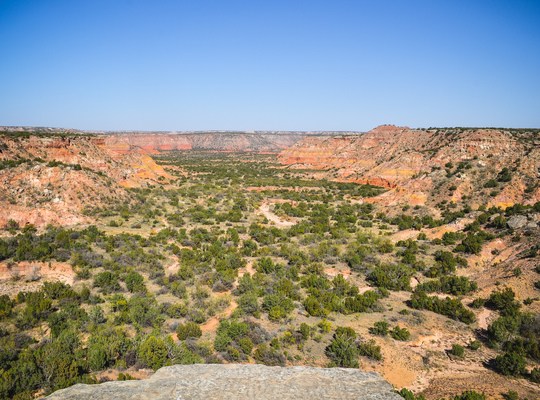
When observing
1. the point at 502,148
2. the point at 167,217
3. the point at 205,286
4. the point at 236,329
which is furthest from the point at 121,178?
the point at 502,148

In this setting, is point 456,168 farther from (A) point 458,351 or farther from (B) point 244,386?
(B) point 244,386

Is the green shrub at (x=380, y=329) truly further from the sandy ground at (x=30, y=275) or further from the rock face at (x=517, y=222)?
the rock face at (x=517, y=222)

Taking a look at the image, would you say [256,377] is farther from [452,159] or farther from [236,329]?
[452,159]

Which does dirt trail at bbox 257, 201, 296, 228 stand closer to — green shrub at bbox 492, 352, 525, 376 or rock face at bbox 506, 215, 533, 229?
rock face at bbox 506, 215, 533, 229

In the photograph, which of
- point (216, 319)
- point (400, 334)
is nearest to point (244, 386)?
point (216, 319)

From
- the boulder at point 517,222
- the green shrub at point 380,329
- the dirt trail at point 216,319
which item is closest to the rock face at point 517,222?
the boulder at point 517,222

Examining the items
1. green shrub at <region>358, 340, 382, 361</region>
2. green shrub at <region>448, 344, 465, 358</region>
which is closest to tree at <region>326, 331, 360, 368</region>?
green shrub at <region>358, 340, 382, 361</region>

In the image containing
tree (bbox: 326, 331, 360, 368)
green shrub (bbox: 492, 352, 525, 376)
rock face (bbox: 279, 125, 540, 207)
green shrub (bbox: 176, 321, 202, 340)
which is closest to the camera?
green shrub (bbox: 492, 352, 525, 376)
